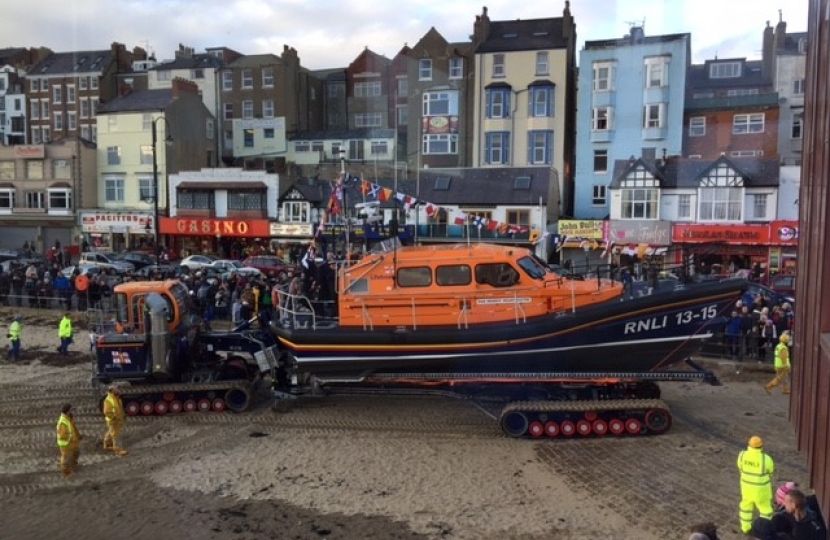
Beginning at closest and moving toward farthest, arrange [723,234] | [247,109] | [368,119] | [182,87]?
[723,234], [182,87], [368,119], [247,109]

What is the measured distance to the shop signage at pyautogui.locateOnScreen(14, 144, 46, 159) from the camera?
1713 inches

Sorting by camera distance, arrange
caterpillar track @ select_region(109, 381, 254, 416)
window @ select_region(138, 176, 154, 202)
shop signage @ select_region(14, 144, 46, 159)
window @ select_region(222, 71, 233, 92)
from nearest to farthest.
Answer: caterpillar track @ select_region(109, 381, 254, 416), window @ select_region(138, 176, 154, 202), shop signage @ select_region(14, 144, 46, 159), window @ select_region(222, 71, 233, 92)

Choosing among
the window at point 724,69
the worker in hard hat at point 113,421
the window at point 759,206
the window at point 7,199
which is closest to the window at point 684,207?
the window at point 759,206

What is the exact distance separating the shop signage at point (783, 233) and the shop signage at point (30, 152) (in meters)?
40.3

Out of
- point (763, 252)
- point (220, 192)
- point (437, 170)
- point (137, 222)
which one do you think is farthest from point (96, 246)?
point (763, 252)

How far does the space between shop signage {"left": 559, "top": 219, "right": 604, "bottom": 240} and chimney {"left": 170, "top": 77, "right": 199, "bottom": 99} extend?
24.8m

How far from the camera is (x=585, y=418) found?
37.6ft

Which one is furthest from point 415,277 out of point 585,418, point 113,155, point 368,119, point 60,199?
point 60,199

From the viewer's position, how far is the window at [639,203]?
32062mm

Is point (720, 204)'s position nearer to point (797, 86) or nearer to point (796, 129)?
point (796, 129)

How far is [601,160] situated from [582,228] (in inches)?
211

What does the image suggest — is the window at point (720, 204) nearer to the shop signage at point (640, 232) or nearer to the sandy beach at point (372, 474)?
the shop signage at point (640, 232)

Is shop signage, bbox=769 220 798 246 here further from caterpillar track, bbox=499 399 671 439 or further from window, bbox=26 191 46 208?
window, bbox=26 191 46 208

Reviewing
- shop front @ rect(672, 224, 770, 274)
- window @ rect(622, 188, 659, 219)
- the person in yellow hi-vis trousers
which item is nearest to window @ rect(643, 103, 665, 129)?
window @ rect(622, 188, 659, 219)
